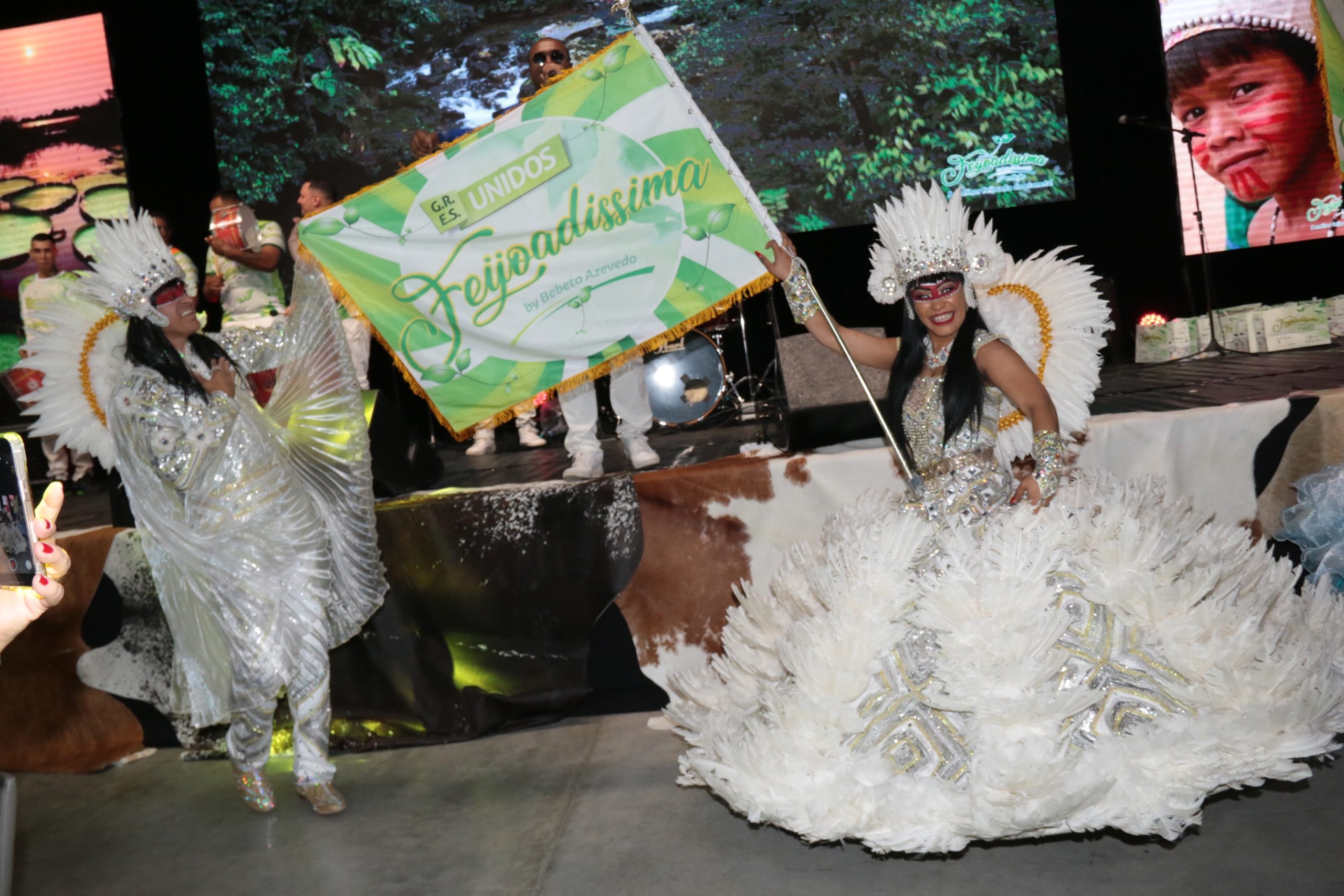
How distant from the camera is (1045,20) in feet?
25.4

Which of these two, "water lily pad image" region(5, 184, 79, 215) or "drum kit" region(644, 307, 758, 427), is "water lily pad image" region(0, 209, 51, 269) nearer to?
"water lily pad image" region(5, 184, 79, 215)

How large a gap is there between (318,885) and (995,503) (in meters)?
2.09

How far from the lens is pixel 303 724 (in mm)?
3330

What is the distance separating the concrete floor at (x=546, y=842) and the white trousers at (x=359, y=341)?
218cm

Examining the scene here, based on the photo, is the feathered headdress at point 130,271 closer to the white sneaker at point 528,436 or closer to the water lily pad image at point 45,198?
the white sneaker at point 528,436

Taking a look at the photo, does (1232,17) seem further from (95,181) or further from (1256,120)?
(95,181)

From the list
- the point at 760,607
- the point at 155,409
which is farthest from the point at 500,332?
the point at 760,607

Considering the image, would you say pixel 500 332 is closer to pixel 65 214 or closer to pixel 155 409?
pixel 155 409

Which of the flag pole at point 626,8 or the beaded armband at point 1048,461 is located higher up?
the flag pole at point 626,8

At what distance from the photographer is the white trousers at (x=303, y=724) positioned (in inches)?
130

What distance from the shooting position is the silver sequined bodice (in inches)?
108

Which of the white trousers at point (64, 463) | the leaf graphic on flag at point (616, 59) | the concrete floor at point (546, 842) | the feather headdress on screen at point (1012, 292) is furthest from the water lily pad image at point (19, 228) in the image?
the feather headdress on screen at point (1012, 292)

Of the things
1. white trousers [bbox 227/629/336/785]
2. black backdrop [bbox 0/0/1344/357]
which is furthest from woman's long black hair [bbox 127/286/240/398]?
black backdrop [bbox 0/0/1344/357]

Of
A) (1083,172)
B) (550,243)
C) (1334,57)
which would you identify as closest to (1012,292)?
(550,243)
